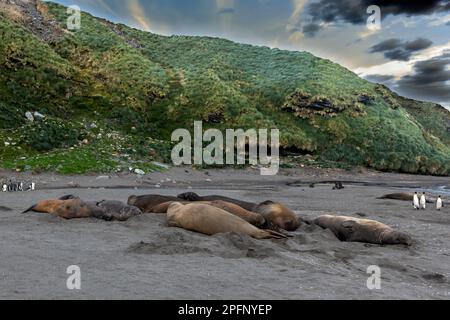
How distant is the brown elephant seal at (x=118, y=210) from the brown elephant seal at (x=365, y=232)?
6324 millimetres

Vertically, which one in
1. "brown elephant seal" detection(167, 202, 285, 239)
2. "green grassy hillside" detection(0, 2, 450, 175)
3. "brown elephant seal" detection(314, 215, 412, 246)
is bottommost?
"brown elephant seal" detection(314, 215, 412, 246)

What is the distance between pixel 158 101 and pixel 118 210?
52.3 meters

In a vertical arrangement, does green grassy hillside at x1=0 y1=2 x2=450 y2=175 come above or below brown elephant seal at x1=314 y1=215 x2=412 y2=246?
above

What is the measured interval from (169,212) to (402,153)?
61099 millimetres

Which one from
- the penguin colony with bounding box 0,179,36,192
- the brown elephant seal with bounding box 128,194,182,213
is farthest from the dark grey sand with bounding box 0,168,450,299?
the penguin colony with bounding box 0,179,36,192

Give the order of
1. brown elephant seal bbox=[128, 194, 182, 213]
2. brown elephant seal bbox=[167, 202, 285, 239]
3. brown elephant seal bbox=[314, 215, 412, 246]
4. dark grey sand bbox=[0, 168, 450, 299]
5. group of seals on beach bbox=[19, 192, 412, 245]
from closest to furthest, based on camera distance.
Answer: dark grey sand bbox=[0, 168, 450, 299] → brown elephant seal bbox=[167, 202, 285, 239] → group of seals on beach bbox=[19, 192, 412, 245] → brown elephant seal bbox=[314, 215, 412, 246] → brown elephant seal bbox=[128, 194, 182, 213]

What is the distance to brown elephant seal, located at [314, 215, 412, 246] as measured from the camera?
11952 mm

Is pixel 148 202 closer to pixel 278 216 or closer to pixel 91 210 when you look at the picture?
pixel 91 210

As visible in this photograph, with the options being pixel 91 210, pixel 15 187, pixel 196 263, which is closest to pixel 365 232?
pixel 196 263

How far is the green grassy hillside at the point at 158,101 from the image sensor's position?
40000 millimetres

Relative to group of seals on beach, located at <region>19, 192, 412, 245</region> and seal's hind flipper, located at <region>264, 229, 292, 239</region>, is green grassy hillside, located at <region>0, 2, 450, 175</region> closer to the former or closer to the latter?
group of seals on beach, located at <region>19, 192, 412, 245</region>

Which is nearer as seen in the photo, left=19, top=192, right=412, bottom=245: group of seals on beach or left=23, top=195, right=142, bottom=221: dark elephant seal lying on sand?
left=19, top=192, right=412, bottom=245: group of seals on beach

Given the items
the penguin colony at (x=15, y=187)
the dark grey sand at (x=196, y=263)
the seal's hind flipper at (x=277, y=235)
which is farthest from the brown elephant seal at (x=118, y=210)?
the penguin colony at (x=15, y=187)
